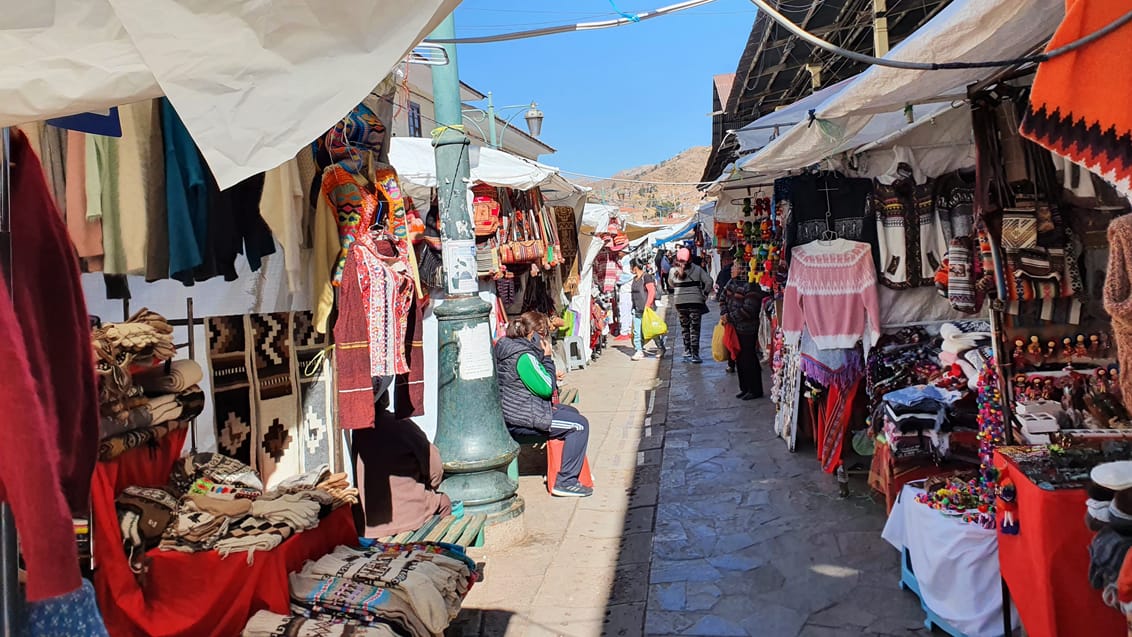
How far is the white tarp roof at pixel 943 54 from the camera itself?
250 centimetres

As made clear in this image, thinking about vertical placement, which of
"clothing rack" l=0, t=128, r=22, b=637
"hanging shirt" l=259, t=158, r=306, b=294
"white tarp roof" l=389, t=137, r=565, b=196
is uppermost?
"white tarp roof" l=389, t=137, r=565, b=196

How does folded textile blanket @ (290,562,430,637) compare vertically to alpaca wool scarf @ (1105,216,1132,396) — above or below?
below

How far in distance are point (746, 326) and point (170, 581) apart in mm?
7523

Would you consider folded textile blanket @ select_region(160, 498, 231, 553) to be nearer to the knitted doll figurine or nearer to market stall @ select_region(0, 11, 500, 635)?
market stall @ select_region(0, 11, 500, 635)

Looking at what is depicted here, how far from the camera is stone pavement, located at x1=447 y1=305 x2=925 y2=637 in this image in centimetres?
386

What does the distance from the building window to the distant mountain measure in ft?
131

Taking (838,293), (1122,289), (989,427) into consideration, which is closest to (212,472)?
(1122,289)

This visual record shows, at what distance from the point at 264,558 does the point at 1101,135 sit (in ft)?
9.82

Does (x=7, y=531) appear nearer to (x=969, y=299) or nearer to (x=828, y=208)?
(x=969, y=299)

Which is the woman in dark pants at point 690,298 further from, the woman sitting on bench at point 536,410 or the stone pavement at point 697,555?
the woman sitting on bench at point 536,410

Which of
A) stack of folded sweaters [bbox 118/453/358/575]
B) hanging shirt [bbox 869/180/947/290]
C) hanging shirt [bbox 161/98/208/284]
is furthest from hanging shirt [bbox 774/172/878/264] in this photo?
hanging shirt [bbox 161/98/208/284]

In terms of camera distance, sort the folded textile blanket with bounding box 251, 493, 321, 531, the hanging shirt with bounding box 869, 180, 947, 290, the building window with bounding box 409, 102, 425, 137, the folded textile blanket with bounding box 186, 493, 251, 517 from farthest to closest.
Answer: the building window with bounding box 409, 102, 425, 137 → the hanging shirt with bounding box 869, 180, 947, 290 → the folded textile blanket with bounding box 251, 493, 321, 531 → the folded textile blanket with bounding box 186, 493, 251, 517

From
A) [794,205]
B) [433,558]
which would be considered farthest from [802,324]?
[433,558]

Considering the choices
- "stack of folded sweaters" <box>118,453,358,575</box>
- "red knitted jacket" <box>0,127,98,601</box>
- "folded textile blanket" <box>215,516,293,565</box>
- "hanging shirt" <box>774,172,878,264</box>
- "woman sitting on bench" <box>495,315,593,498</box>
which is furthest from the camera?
"woman sitting on bench" <box>495,315,593,498</box>
